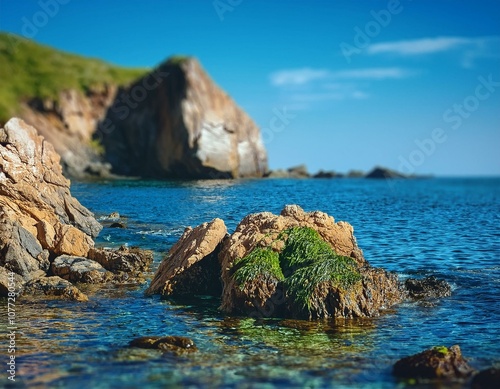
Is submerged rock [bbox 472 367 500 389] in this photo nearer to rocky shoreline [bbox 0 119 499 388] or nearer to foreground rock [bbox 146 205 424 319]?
rocky shoreline [bbox 0 119 499 388]

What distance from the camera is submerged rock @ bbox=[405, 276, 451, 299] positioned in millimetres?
22234

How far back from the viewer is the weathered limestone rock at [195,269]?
2258 cm

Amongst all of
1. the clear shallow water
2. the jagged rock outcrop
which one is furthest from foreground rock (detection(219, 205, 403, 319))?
the jagged rock outcrop

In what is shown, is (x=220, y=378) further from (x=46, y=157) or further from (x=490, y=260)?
(x=46, y=157)

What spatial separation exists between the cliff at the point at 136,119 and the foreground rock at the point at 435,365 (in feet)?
269

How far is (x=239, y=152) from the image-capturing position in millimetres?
103312

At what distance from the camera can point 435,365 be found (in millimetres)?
13844

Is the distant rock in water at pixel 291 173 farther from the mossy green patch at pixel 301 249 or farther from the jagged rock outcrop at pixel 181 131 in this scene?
the mossy green patch at pixel 301 249

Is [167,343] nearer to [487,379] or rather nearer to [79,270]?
[487,379]

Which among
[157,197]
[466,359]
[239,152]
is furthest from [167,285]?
[239,152]

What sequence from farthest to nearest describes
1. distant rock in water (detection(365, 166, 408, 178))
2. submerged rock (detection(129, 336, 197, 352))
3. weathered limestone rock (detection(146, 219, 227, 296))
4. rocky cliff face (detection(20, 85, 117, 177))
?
distant rock in water (detection(365, 166, 408, 178))
rocky cliff face (detection(20, 85, 117, 177))
weathered limestone rock (detection(146, 219, 227, 296))
submerged rock (detection(129, 336, 197, 352))

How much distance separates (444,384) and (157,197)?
46994 mm

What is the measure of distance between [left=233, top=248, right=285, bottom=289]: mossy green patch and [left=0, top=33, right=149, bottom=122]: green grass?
3673 inches

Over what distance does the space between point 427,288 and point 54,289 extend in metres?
13.3
